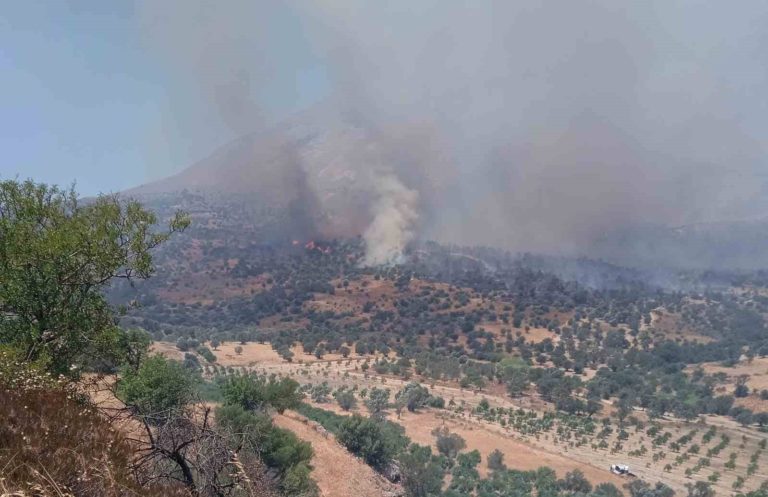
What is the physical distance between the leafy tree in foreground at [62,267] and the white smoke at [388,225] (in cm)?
7907

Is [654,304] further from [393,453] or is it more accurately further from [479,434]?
[393,453]

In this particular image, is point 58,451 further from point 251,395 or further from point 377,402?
point 377,402

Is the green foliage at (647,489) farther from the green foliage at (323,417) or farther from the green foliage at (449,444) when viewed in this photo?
the green foliage at (323,417)

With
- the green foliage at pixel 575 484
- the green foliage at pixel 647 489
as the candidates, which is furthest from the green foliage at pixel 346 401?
the green foliage at pixel 647 489

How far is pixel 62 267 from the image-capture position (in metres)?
9.40

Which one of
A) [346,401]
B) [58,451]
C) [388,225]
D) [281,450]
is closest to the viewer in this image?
[58,451]

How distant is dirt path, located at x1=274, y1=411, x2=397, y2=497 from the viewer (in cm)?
1617

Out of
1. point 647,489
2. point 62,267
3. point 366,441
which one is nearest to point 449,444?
point 647,489

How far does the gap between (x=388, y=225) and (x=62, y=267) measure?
9215cm

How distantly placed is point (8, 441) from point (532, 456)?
27.5 m

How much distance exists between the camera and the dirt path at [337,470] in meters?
16.2

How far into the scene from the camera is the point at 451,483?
2372cm

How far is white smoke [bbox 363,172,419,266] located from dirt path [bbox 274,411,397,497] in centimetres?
7004

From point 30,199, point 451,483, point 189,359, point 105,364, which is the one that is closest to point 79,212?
point 30,199
